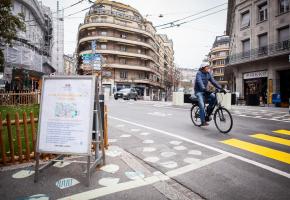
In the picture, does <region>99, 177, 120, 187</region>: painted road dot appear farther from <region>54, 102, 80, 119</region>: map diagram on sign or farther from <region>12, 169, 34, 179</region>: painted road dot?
<region>12, 169, 34, 179</region>: painted road dot

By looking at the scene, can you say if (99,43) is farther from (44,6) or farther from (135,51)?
(44,6)

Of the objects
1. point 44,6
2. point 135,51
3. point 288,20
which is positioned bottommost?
point 288,20

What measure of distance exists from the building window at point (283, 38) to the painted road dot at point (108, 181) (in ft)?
81.0

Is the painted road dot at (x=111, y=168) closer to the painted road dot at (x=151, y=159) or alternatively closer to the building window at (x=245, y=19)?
the painted road dot at (x=151, y=159)

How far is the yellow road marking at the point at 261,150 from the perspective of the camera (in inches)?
183

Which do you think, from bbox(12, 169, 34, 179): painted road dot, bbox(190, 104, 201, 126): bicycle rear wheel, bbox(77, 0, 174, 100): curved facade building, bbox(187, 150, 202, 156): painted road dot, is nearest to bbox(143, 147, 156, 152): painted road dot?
bbox(187, 150, 202, 156): painted road dot

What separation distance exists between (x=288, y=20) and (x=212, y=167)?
2478 cm

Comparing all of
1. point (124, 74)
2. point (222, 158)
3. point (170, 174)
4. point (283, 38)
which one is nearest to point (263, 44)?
point (283, 38)

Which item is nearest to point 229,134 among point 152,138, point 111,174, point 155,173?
point 152,138

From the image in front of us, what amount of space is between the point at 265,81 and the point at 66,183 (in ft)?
90.1

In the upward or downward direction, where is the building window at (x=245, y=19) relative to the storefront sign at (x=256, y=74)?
upward

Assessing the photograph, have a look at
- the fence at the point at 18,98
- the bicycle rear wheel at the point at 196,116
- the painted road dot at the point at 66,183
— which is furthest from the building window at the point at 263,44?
the painted road dot at the point at 66,183

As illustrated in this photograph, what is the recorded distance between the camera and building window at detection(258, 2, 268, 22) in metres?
26.8

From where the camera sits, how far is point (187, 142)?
5844mm
